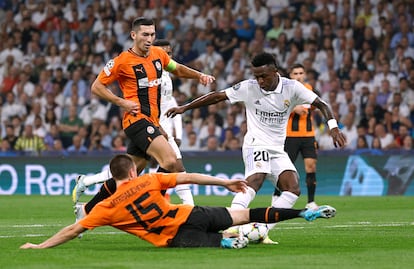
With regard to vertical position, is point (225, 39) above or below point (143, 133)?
above

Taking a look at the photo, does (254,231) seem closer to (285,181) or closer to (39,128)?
(285,181)

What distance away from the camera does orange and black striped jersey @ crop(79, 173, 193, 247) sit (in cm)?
1018

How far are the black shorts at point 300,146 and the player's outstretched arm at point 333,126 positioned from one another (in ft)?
18.8

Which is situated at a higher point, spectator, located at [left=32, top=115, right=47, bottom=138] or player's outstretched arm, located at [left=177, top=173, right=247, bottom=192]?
player's outstretched arm, located at [left=177, top=173, right=247, bottom=192]

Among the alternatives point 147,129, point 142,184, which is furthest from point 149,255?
point 147,129

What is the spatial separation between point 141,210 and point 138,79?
3.11 metres

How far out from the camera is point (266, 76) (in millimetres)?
11562

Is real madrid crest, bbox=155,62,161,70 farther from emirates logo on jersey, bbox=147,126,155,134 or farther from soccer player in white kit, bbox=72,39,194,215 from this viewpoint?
emirates logo on jersey, bbox=147,126,155,134

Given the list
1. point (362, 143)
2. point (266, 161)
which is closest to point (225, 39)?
point (362, 143)

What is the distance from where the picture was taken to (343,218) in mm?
15609

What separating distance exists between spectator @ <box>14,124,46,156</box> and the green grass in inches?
367

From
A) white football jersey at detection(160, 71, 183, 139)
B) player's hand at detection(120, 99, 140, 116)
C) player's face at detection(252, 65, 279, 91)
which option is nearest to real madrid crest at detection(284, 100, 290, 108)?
player's face at detection(252, 65, 279, 91)

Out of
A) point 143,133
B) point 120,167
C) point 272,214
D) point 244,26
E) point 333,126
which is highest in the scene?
point 244,26

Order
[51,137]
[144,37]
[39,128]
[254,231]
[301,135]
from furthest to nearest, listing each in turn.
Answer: [39,128], [51,137], [301,135], [144,37], [254,231]
